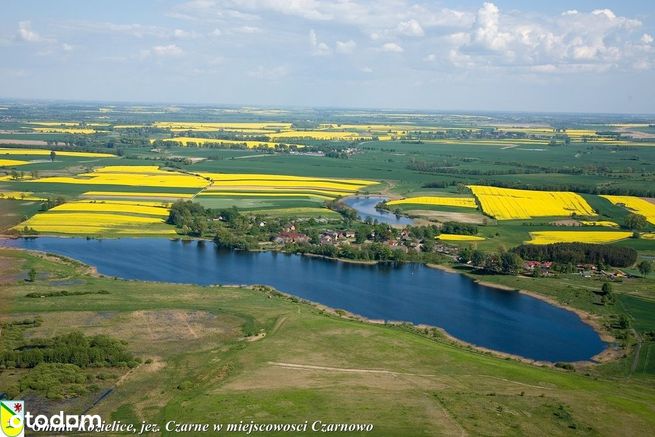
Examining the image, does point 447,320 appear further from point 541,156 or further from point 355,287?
point 541,156

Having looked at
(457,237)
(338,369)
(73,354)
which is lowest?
(338,369)

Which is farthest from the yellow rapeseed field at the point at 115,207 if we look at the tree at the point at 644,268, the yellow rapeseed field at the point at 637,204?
the yellow rapeseed field at the point at 637,204

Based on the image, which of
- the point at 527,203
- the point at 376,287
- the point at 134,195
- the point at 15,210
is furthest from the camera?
the point at 527,203

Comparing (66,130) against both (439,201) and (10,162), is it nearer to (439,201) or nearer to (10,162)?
(10,162)

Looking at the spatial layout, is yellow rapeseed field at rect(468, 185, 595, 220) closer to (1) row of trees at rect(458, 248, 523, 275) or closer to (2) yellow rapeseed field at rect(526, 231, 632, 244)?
(2) yellow rapeseed field at rect(526, 231, 632, 244)

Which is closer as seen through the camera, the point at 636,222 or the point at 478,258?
the point at 478,258

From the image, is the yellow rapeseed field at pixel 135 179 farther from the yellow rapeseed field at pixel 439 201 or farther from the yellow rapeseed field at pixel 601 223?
the yellow rapeseed field at pixel 601 223

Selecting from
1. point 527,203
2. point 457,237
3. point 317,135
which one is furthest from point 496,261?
point 317,135

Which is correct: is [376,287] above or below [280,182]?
below
